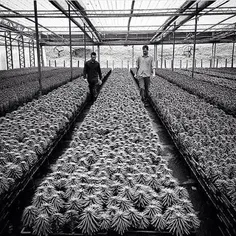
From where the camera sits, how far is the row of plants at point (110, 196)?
76.1 inches

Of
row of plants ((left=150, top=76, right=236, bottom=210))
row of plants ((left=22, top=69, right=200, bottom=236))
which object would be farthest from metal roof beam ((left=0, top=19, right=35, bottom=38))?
row of plants ((left=22, top=69, right=200, bottom=236))

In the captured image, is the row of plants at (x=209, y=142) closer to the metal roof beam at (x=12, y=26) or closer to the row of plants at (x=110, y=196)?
the row of plants at (x=110, y=196)

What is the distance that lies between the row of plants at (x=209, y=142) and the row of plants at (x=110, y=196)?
0.50 metres

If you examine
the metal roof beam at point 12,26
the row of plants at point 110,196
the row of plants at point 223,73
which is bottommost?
the row of plants at point 110,196

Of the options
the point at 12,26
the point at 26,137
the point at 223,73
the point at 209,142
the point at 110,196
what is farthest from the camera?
the point at 12,26

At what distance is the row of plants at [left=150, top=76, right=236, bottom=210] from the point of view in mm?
2679

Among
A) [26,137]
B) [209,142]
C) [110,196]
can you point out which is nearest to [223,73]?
[209,142]

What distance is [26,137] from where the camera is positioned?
12.4ft

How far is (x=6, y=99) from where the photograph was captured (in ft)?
21.5

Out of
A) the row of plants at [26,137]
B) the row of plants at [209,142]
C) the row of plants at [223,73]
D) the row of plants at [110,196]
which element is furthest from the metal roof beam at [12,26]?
the row of plants at [110,196]

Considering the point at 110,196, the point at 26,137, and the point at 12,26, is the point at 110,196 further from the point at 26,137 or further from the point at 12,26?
the point at 12,26

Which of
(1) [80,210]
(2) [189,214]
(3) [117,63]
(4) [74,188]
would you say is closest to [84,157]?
(4) [74,188]

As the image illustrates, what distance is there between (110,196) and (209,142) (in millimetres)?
1963

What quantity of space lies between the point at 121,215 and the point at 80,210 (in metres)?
0.34
